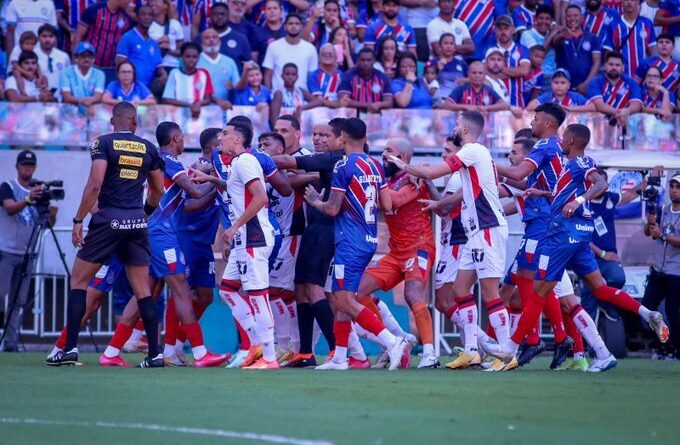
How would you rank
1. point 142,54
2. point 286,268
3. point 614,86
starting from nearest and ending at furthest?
point 286,268 < point 142,54 < point 614,86

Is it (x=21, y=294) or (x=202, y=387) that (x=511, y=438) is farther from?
(x=21, y=294)

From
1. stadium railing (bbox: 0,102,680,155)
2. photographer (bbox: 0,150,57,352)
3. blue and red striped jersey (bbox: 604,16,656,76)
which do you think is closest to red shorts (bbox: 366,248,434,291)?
photographer (bbox: 0,150,57,352)

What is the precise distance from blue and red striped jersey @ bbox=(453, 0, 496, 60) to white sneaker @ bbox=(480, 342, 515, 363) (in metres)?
10.2

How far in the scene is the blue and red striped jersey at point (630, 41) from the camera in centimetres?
2167

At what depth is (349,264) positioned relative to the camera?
12016mm

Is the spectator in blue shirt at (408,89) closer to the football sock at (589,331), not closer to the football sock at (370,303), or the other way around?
the football sock at (370,303)

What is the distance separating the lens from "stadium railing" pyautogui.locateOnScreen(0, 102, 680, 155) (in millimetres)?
17938

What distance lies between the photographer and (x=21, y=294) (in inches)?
642

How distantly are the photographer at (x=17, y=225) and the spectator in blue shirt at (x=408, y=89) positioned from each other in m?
5.53

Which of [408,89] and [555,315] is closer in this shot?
[555,315]

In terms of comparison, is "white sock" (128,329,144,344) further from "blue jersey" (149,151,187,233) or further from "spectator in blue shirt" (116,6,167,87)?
"spectator in blue shirt" (116,6,167,87)

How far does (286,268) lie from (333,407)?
16.0ft

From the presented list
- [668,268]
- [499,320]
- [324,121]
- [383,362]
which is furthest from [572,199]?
[324,121]

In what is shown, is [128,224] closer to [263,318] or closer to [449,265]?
[263,318]
